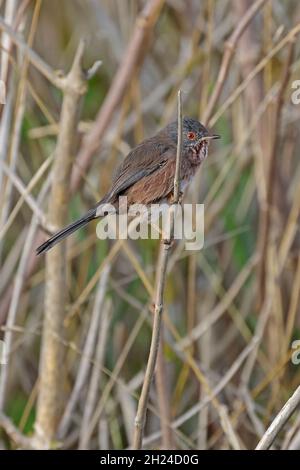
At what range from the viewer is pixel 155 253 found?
114 inches

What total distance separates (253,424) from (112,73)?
1445 mm

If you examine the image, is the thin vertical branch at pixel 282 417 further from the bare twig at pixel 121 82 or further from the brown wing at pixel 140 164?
the bare twig at pixel 121 82

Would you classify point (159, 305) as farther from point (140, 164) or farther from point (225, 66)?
point (225, 66)

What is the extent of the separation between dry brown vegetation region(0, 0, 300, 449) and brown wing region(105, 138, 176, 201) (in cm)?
29

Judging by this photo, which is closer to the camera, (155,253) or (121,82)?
(121,82)

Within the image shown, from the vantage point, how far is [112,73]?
10.1 feet

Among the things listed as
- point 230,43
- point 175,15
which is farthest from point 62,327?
point 175,15
